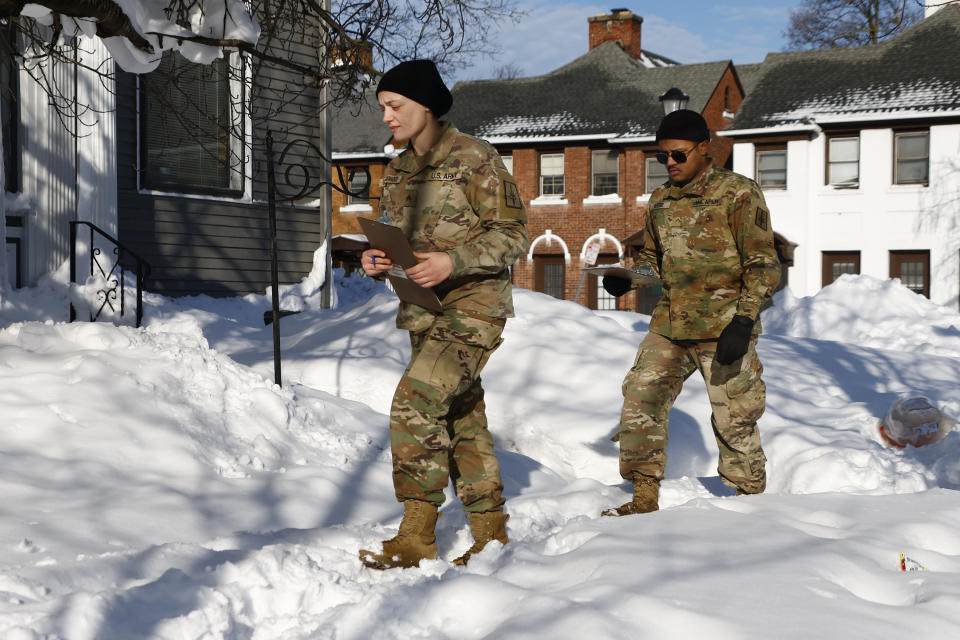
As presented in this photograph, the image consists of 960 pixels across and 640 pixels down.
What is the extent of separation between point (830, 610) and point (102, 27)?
17.5 feet

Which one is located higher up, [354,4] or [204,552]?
[354,4]

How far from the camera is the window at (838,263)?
27.3m

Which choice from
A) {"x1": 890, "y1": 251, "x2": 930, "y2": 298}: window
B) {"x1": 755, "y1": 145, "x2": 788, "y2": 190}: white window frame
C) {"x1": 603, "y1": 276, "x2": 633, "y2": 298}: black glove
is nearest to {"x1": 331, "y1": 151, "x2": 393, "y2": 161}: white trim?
{"x1": 755, "y1": 145, "x2": 788, "y2": 190}: white window frame

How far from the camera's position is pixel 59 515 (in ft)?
13.3

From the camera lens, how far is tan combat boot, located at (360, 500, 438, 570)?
3.58m

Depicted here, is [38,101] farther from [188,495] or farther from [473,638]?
[473,638]

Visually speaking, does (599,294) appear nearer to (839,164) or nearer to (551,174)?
(551,174)

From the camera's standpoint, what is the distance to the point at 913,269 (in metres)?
26.8

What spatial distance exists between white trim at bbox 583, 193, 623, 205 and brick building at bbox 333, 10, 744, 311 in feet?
0.10

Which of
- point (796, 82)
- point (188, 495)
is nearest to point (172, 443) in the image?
point (188, 495)

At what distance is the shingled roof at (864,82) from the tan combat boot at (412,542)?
26.2 metres

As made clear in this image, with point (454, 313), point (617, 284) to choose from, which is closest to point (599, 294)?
point (617, 284)

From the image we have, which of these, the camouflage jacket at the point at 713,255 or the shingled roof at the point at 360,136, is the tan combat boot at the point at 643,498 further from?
the shingled roof at the point at 360,136

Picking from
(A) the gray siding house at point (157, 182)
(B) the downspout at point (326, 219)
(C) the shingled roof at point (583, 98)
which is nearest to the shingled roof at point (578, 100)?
(C) the shingled roof at point (583, 98)
